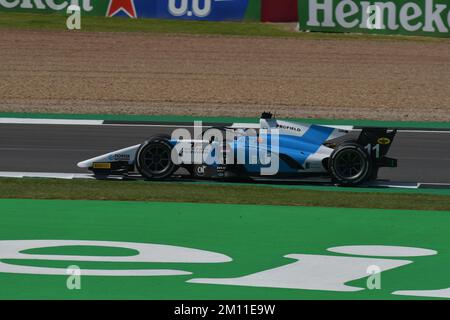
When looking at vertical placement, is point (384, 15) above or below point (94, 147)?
above

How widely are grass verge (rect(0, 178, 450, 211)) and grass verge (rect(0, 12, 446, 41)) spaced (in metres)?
23.1

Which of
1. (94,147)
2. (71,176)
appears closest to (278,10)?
(94,147)

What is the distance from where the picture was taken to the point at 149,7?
4022 centimetres

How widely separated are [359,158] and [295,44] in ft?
69.8

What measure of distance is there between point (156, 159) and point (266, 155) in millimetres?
1620

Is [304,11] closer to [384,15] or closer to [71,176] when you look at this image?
[384,15]

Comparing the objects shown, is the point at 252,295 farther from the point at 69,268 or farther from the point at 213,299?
the point at 69,268

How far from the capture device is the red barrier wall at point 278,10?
137 ft

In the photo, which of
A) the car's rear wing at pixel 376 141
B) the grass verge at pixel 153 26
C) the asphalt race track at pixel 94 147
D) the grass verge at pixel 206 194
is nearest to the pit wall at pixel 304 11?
the grass verge at pixel 153 26

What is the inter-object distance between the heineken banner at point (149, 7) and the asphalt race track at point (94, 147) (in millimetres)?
17803

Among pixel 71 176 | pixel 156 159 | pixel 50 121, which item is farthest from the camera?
pixel 50 121

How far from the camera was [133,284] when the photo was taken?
10141 millimetres

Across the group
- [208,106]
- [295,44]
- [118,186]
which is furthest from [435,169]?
[295,44]

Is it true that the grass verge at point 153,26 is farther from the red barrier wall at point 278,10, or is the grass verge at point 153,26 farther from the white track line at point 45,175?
the white track line at point 45,175
